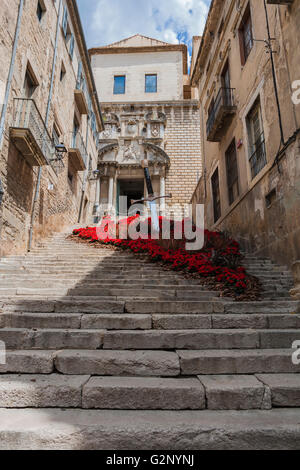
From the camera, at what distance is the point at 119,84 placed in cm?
2502

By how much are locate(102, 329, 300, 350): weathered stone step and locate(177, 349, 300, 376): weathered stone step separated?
0.30 m

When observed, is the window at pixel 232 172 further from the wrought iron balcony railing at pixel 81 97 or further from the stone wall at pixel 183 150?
the stone wall at pixel 183 150

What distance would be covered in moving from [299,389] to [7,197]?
7253mm

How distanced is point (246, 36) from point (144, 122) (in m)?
13.0

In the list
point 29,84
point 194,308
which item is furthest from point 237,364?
point 29,84

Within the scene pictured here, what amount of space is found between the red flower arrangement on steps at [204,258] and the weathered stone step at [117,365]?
211cm

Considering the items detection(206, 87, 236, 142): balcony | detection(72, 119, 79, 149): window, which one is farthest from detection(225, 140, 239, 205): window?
detection(72, 119, 79, 149): window

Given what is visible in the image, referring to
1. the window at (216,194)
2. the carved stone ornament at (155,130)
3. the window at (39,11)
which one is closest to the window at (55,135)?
the window at (39,11)

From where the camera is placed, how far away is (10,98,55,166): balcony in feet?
23.9

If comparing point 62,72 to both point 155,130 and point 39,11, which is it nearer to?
point 39,11

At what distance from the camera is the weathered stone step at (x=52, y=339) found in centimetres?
319

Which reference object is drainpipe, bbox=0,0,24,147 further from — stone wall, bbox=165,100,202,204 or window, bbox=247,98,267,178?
stone wall, bbox=165,100,202,204

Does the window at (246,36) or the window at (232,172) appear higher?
the window at (246,36)
